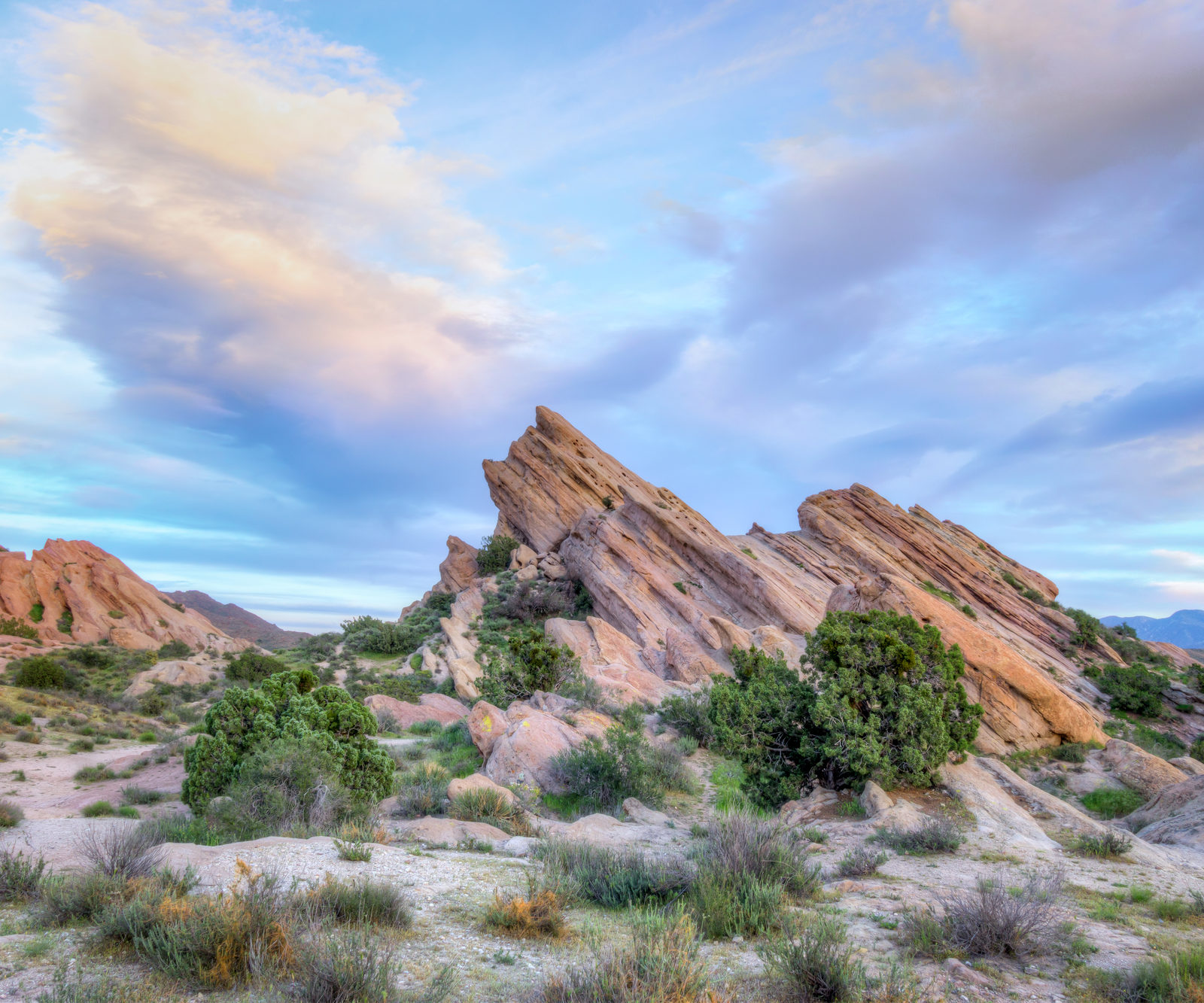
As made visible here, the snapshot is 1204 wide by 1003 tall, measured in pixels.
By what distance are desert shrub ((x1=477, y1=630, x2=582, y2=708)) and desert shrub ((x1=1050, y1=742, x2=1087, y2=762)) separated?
15.2m

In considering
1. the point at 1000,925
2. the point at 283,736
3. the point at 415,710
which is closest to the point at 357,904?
the point at 1000,925

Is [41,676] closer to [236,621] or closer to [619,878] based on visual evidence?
[619,878]

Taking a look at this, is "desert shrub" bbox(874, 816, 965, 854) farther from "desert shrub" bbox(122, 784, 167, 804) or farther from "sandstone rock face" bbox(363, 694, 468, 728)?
"sandstone rock face" bbox(363, 694, 468, 728)

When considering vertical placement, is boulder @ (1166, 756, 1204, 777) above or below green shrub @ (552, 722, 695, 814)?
above

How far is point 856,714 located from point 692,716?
8148 mm

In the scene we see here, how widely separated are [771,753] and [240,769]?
1099 cm

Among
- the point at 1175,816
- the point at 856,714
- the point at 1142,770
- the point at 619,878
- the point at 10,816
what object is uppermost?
the point at 856,714

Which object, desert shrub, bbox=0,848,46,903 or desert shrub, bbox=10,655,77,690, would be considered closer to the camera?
desert shrub, bbox=0,848,46,903

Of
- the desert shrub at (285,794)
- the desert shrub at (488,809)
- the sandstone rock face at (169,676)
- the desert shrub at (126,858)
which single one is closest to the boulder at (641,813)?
the desert shrub at (488,809)

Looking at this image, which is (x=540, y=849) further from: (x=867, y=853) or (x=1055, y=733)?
(x=1055, y=733)

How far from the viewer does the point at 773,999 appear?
4.68m

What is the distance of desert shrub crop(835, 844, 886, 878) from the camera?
28.7 ft

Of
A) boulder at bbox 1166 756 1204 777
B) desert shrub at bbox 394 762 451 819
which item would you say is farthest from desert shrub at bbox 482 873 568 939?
boulder at bbox 1166 756 1204 777

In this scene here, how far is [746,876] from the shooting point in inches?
271
